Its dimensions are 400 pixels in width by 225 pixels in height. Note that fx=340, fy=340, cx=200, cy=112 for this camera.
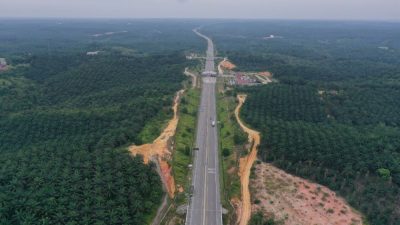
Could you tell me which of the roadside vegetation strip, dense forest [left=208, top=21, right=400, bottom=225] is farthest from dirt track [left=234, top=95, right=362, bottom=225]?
dense forest [left=208, top=21, right=400, bottom=225]

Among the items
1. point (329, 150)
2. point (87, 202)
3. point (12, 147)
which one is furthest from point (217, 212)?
point (12, 147)

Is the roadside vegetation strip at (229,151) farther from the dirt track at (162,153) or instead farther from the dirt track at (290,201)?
the dirt track at (162,153)

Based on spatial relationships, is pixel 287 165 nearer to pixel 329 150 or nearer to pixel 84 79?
pixel 329 150

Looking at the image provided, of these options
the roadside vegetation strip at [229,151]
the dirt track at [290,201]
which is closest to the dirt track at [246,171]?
the dirt track at [290,201]

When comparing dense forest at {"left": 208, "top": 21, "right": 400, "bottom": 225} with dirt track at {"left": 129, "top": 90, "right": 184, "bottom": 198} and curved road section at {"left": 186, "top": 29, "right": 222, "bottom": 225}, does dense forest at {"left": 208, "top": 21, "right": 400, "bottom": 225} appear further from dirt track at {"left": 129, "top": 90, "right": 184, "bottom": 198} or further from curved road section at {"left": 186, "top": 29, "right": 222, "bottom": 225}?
dirt track at {"left": 129, "top": 90, "right": 184, "bottom": 198}

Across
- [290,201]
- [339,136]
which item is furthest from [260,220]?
[339,136]

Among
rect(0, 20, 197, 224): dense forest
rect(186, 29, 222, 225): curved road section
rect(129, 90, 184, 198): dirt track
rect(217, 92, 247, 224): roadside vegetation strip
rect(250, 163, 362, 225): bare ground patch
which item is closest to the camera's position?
rect(0, 20, 197, 224): dense forest
